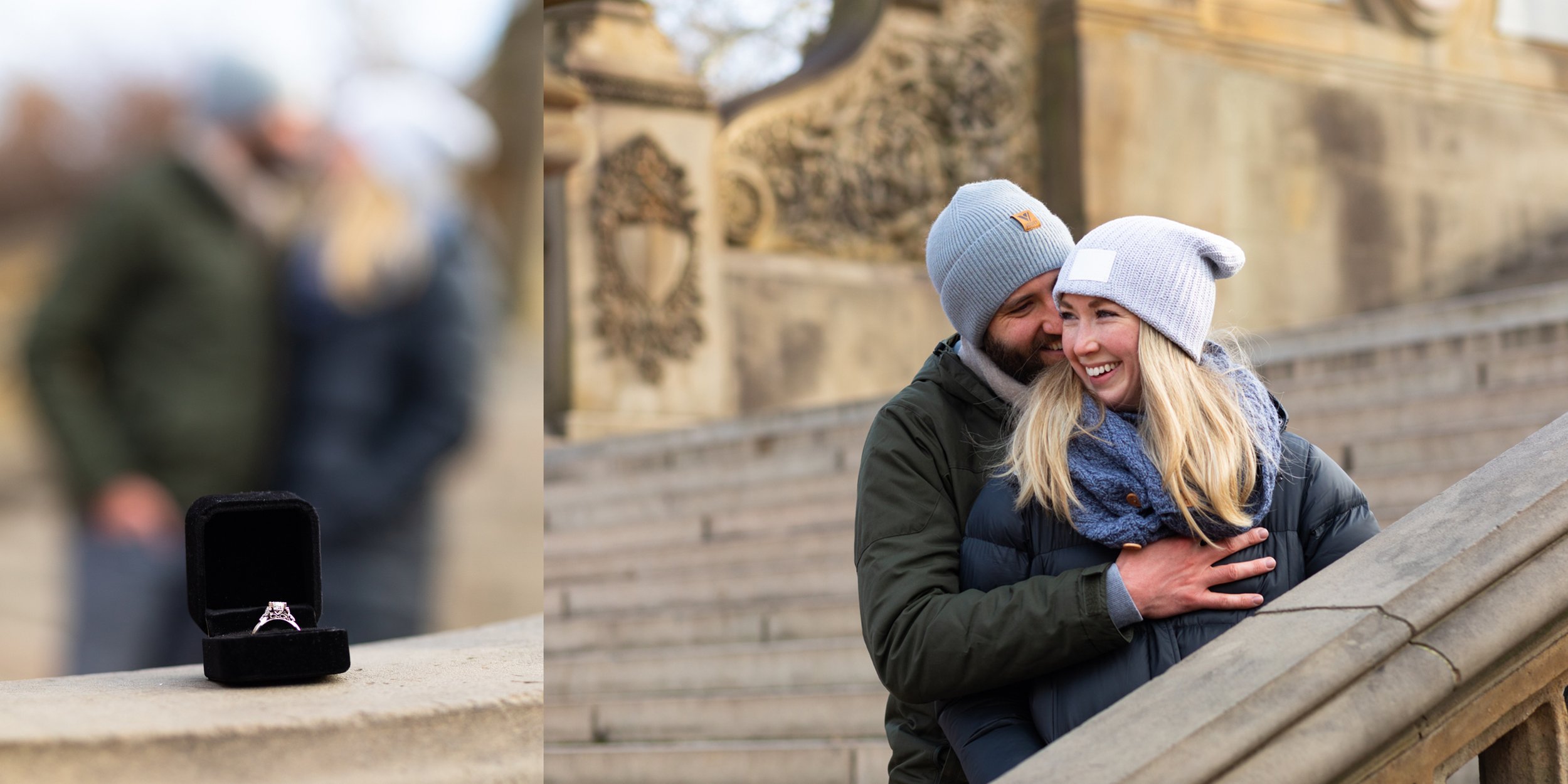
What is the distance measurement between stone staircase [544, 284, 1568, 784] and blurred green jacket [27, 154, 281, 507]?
2.29 m

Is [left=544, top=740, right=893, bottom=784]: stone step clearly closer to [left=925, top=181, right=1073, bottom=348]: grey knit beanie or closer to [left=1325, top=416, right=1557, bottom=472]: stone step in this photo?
[left=925, top=181, right=1073, bottom=348]: grey knit beanie

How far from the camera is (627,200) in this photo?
454 inches

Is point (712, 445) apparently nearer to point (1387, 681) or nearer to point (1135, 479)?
point (1135, 479)

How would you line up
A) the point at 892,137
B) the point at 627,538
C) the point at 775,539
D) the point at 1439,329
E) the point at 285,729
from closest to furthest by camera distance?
the point at 285,729 → the point at 775,539 → the point at 627,538 → the point at 1439,329 → the point at 892,137

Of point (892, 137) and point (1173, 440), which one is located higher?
point (892, 137)

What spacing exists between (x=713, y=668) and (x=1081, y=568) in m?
3.34

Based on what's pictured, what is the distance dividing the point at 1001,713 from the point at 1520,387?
187 inches

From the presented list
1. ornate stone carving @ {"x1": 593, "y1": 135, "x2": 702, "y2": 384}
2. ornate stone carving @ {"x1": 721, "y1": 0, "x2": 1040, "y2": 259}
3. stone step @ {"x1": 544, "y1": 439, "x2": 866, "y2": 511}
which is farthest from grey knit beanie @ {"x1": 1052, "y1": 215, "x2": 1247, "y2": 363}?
ornate stone carving @ {"x1": 721, "y1": 0, "x2": 1040, "y2": 259}

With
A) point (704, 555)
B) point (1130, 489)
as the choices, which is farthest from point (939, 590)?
point (704, 555)

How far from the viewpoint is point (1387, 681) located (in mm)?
2004

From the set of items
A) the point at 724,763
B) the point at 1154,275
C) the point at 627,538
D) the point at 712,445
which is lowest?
the point at 724,763

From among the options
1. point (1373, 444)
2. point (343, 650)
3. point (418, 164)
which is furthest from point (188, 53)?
point (1373, 444)

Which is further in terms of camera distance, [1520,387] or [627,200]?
[627,200]

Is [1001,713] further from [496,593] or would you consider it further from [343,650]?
[496,593]
